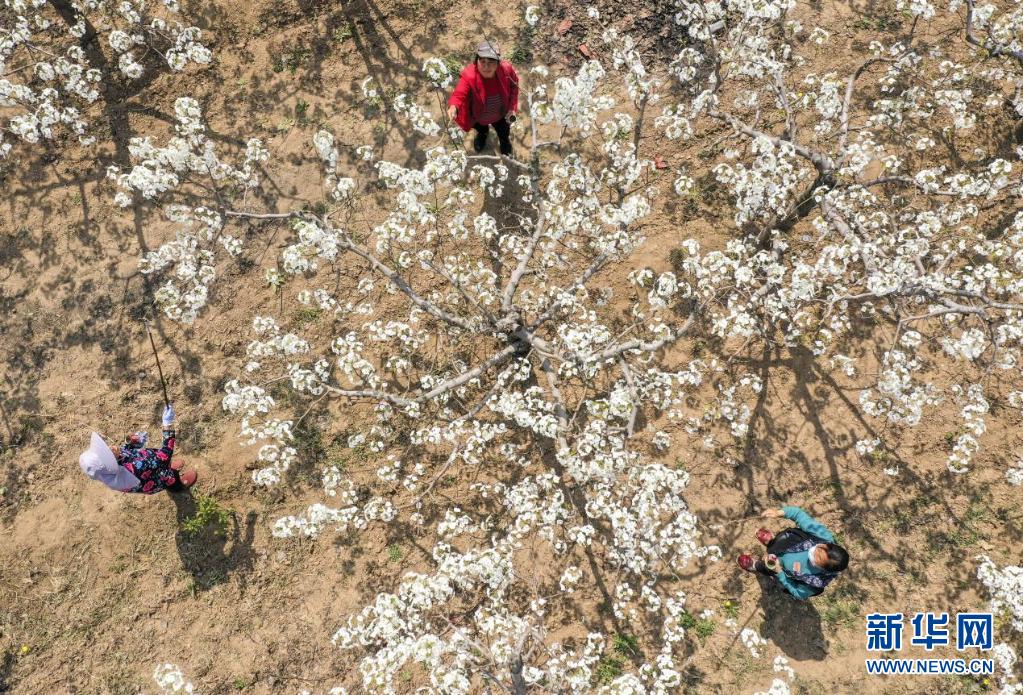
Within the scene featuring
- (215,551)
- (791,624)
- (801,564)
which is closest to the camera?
(801,564)

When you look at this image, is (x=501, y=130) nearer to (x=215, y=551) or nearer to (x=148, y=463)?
(x=148, y=463)

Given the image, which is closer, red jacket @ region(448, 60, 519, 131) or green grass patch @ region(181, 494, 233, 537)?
red jacket @ region(448, 60, 519, 131)

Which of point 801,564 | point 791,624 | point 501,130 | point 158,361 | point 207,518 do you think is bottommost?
point 791,624

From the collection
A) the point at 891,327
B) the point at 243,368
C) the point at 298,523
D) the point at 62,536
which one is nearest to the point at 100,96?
the point at 243,368

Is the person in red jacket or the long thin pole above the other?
the person in red jacket

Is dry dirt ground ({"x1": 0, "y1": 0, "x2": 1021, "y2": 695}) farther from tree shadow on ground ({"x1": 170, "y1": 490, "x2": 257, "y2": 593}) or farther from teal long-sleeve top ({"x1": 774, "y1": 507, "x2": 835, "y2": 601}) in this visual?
teal long-sleeve top ({"x1": 774, "y1": 507, "x2": 835, "y2": 601})

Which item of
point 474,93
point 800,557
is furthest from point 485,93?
point 800,557

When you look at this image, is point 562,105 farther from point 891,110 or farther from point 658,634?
point 658,634

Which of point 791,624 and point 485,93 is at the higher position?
point 485,93

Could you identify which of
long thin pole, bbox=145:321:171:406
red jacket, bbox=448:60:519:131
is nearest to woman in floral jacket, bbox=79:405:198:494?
long thin pole, bbox=145:321:171:406
